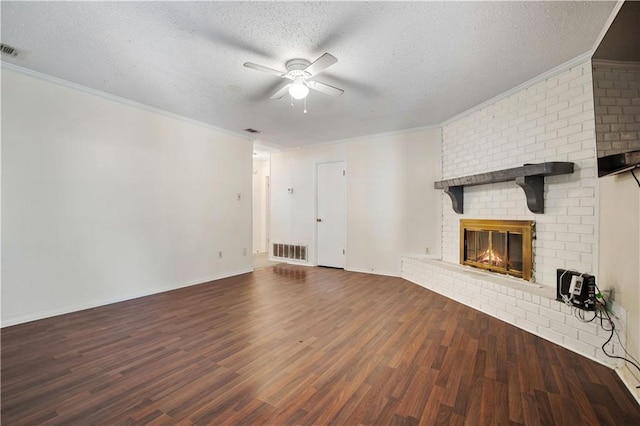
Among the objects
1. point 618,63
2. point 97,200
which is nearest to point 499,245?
point 618,63

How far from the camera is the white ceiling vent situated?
8.00 feet

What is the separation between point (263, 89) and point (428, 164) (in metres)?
3.03

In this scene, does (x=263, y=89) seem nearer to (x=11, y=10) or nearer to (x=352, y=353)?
(x=11, y=10)

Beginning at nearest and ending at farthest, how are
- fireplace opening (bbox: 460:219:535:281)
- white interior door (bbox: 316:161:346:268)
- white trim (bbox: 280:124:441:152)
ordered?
fireplace opening (bbox: 460:219:535:281) < white trim (bbox: 280:124:441:152) < white interior door (bbox: 316:161:346:268)

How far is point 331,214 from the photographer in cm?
582

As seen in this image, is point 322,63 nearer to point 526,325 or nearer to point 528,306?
point 528,306

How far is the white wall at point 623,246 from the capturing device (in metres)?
1.86

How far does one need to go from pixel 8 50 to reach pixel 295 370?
3816 millimetres

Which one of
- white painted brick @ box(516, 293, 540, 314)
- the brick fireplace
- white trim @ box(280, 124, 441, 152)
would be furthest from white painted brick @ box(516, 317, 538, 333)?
white trim @ box(280, 124, 441, 152)

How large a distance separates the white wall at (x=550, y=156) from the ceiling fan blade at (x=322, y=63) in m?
2.44

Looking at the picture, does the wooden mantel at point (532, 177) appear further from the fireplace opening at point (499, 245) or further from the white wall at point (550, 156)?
the fireplace opening at point (499, 245)

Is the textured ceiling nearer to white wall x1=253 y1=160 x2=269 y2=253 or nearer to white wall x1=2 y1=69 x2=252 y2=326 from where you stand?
white wall x1=2 y1=69 x2=252 y2=326

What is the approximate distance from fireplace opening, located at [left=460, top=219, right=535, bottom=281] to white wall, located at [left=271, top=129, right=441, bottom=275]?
0.66 meters

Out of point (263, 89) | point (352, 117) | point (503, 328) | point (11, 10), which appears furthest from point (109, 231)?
point (503, 328)
